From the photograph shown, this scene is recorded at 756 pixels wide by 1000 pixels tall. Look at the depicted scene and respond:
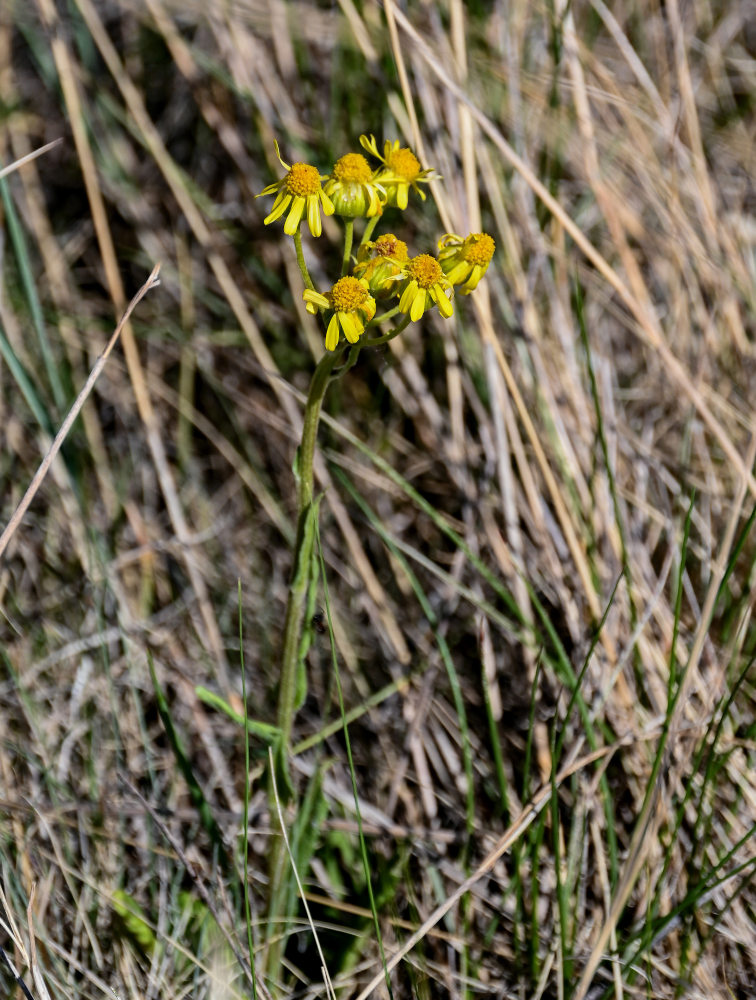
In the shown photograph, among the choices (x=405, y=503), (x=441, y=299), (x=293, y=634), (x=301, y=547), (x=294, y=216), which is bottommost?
(x=405, y=503)

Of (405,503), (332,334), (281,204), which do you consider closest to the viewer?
(332,334)

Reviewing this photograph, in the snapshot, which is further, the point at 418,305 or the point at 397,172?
the point at 397,172

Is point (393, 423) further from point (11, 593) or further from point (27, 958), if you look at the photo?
point (27, 958)

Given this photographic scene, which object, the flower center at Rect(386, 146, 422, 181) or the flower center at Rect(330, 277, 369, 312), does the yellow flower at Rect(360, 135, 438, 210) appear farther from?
the flower center at Rect(330, 277, 369, 312)

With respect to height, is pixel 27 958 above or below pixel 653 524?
above

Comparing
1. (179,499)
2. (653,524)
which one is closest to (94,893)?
(179,499)

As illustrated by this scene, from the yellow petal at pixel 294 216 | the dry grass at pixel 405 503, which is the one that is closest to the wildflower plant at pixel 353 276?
the yellow petal at pixel 294 216

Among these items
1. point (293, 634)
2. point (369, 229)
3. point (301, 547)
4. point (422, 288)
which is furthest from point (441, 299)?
point (293, 634)

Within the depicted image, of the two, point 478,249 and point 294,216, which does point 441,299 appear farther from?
point 294,216
